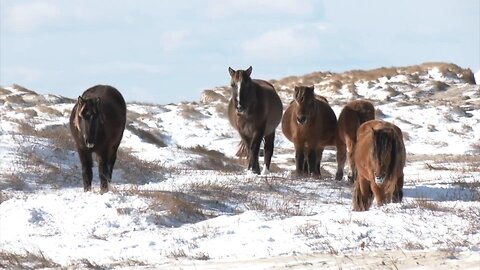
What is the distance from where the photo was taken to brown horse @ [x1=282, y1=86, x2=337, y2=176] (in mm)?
17969

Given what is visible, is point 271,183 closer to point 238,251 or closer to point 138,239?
point 138,239

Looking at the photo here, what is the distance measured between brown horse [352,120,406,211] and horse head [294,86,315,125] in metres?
4.55

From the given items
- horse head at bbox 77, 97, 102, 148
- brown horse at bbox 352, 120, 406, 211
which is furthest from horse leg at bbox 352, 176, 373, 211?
horse head at bbox 77, 97, 102, 148

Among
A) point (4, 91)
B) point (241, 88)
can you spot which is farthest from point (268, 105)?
point (4, 91)

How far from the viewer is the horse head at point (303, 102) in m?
17.9

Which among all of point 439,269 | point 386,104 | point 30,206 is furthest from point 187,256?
point 386,104

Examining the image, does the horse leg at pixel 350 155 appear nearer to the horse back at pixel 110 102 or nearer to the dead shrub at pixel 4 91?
the horse back at pixel 110 102

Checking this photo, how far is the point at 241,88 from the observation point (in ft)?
59.4

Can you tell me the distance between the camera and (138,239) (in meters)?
10.7

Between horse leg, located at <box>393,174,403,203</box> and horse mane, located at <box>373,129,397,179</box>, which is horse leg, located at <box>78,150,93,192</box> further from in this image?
horse mane, located at <box>373,129,397,179</box>

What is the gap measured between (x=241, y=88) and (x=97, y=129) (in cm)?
378

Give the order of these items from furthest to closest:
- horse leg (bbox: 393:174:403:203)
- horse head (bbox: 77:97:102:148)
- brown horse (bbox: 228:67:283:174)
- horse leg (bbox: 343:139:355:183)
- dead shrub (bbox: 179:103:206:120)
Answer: dead shrub (bbox: 179:103:206:120)
brown horse (bbox: 228:67:283:174)
horse leg (bbox: 343:139:355:183)
horse head (bbox: 77:97:102:148)
horse leg (bbox: 393:174:403:203)

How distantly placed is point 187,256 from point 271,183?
278 inches

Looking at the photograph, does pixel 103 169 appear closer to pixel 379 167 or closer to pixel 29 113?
pixel 379 167
